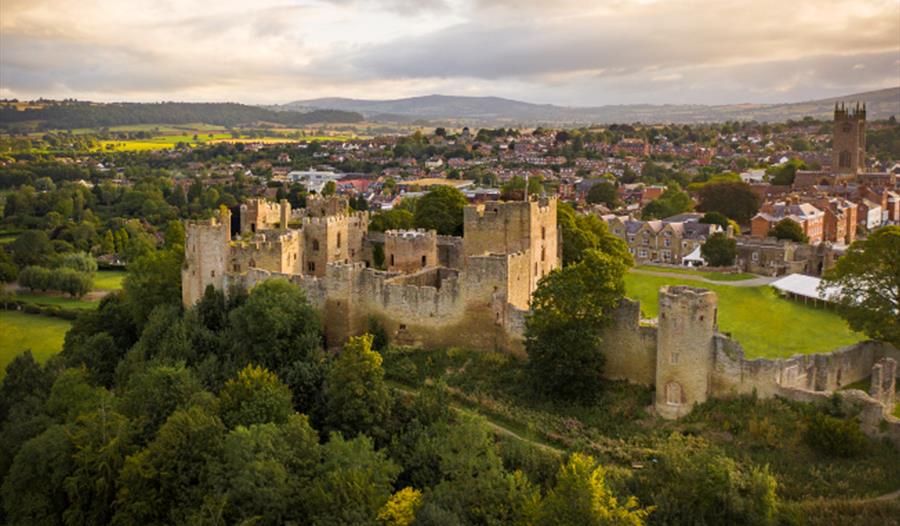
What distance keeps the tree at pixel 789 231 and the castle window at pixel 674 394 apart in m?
28.0

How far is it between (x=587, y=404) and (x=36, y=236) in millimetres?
58663

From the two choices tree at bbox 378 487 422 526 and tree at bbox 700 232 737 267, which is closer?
tree at bbox 378 487 422 526

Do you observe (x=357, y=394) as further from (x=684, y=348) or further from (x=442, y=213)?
(x=442, y=213)

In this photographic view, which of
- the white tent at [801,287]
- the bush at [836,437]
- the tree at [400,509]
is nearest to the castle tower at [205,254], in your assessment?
the tree at [400,509]

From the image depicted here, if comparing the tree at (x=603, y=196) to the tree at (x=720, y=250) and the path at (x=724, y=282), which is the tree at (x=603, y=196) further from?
the path at (x=724, y=282)

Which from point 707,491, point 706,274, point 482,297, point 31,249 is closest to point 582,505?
point 707,491

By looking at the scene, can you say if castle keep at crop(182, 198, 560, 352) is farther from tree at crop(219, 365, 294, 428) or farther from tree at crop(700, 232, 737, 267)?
tree at crop(700, 232, 737, 267)

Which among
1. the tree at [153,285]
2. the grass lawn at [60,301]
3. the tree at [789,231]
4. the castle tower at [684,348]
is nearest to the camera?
the castle tower at [684,348]

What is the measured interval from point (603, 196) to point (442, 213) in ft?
115

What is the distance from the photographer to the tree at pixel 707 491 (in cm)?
1939

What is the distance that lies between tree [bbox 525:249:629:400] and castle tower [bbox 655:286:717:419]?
73.6 inches

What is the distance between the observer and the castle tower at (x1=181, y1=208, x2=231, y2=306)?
100 feet

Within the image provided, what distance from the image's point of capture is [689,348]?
23141 mm

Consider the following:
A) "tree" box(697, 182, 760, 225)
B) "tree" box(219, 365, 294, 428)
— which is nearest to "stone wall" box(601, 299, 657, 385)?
"tree" box(219, 365, 294, 428)
